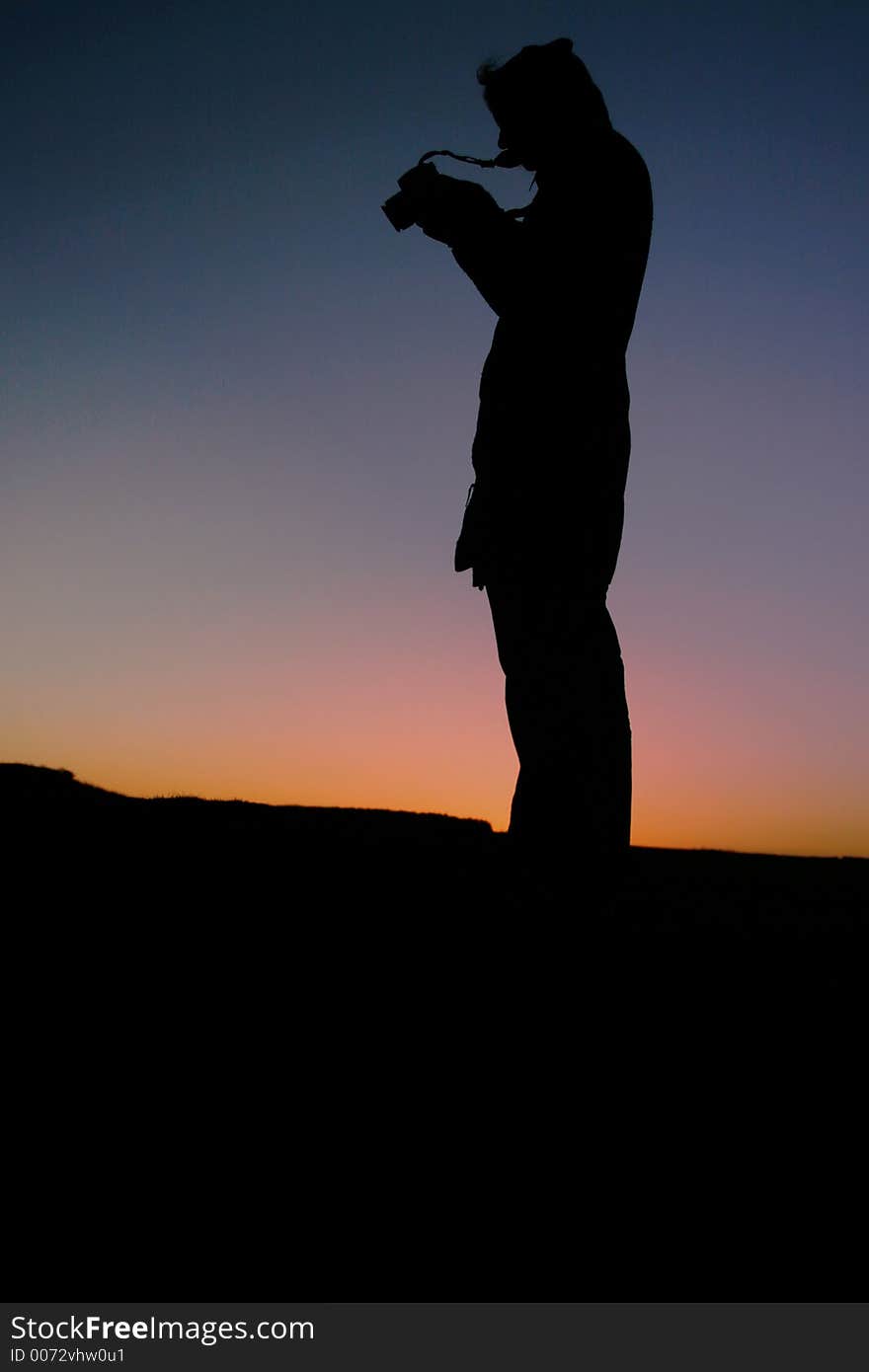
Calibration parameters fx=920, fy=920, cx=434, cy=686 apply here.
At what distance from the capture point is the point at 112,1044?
124 cm

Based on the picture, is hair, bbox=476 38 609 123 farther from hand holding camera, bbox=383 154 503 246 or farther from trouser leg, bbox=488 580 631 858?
trouser leg, bbox=488 580 631 858

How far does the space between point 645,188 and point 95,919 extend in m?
2.39

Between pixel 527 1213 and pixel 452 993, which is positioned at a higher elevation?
pixel 452 993

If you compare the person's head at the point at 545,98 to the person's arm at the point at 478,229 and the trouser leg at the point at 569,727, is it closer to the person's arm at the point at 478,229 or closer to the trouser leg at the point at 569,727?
the person's arm at the point at 478,229

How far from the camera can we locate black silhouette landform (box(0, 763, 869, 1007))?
175 cm

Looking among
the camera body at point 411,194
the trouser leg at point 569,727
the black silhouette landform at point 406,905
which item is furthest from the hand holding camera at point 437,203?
the black silhouette landform at point 406,905

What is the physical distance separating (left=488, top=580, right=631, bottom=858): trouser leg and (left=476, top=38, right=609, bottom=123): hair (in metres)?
1.35

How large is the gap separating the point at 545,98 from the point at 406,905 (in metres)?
2.22

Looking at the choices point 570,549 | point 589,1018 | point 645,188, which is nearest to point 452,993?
point 589,1018

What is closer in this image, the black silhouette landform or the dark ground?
the dark ground

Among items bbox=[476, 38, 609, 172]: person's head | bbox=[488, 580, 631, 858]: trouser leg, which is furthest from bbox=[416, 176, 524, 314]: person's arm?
bbox=[488, 580, 631, 858]: trouser leg

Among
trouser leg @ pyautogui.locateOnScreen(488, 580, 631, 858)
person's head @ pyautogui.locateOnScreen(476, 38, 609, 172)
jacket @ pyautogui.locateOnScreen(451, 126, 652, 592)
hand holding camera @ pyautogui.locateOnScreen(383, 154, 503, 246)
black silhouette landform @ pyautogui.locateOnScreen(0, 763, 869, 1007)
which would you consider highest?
person's head @ pyautogui.locateOnScreen(476, 38, 609, 172)
